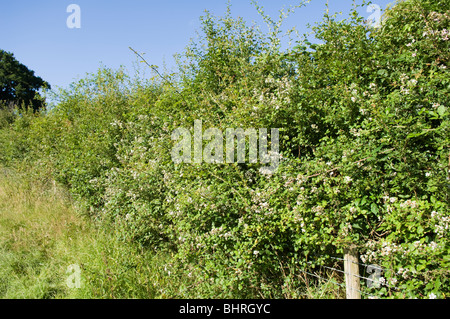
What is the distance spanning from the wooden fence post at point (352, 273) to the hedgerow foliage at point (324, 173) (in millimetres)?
107

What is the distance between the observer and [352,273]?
2.68 m

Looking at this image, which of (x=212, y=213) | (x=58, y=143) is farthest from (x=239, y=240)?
(x=58, y=143)

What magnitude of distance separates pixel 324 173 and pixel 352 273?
931 millimetres

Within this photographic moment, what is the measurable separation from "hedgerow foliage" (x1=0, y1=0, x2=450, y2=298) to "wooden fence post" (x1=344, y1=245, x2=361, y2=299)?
107 mm

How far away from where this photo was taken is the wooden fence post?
268 cm

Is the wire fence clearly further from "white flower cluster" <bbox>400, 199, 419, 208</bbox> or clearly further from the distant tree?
the distant tree

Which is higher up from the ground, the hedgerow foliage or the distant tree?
the distant tree

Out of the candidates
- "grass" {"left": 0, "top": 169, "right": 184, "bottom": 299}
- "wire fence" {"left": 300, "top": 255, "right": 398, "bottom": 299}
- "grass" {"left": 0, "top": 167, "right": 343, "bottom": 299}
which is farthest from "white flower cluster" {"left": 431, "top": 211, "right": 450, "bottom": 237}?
"grass" {"left": 0, "top": 169, "right": 184, "bottom": 299}

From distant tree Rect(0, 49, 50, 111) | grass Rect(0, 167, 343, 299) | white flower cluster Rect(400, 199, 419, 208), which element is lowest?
grass Rect(0, 167, 343, 299)

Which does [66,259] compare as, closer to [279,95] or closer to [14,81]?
[279,95]

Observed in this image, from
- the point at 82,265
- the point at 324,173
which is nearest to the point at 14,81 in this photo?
the point at 82,265

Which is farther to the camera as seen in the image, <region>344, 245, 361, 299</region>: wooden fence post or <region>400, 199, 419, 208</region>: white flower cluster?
<region>344, 245, 361, 299</region>: wooden fence post

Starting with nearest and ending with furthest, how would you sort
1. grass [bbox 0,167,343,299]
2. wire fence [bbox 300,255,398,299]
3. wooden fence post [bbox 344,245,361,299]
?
wire fence [bbox 300,255,398,299], wooden fence post [bbox 344,245,361,299], grass [bbox 0,167,343,299]

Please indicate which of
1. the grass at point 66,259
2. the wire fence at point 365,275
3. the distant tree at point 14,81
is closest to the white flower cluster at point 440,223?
the wire fence at point 365,275
